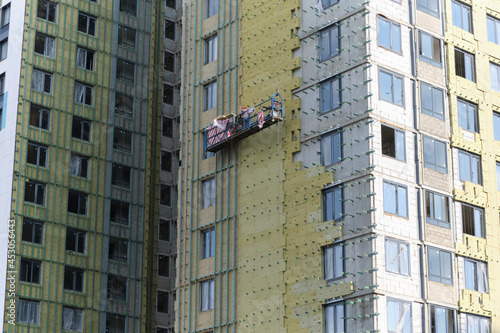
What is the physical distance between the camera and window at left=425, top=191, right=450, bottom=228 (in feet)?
195

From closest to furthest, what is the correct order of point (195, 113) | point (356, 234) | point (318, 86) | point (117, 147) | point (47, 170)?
1. point (356, 234)
2. point (318, 86)
3. point (195, 113)
4. point (47, 170)
5. point (117, 147)

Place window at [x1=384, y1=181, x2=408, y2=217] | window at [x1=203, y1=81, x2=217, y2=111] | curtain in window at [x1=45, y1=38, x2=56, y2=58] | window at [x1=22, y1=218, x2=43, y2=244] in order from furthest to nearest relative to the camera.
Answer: curtain in window at [x1=45, y1=38, x2=56, y2=58]
window at [x1=22, y1=218, x2=43, y2=244]
window at [x1=203, y1=81, x2=217, y2=111]
window at [x1=384, y1=181, x2=408, y2=217]

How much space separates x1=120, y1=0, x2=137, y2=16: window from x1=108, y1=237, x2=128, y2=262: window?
21928mm

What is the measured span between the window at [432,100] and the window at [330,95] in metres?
5.39

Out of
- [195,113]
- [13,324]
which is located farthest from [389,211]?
[13,324]

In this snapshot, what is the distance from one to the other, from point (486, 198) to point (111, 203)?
3484 cm

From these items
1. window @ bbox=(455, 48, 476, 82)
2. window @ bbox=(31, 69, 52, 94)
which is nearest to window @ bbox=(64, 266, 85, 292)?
window @ bbox=(31, 69, 52, 94)

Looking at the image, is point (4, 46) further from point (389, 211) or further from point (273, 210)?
point (389, 211)

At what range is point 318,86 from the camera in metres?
62.2

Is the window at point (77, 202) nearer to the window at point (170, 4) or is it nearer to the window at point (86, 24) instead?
the window at point (86, 24)

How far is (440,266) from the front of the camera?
58.9 m

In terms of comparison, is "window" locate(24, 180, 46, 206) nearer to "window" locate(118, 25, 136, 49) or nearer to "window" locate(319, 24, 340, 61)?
"window" locate(118, 25, 136, 49)

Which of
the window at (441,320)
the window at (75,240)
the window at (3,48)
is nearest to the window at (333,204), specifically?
the window at (441,320)

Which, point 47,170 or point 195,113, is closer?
point 195,113
